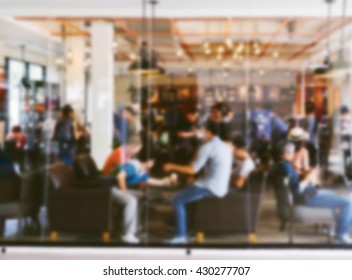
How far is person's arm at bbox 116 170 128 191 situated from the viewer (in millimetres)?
6802

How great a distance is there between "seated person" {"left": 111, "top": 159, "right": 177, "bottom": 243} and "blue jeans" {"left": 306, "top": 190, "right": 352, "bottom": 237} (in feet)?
5.95

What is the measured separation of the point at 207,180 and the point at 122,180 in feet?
3.48

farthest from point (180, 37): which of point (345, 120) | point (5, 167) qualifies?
point (5, 167)

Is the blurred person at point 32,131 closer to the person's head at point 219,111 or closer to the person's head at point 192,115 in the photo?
the person's head at point 192,115

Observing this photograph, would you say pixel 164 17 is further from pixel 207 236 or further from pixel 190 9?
pixel 207 236

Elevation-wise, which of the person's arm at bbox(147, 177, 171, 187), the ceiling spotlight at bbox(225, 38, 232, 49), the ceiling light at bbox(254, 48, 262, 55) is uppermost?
the ceiling spotlight at bbox(225, 38, 232, 49)

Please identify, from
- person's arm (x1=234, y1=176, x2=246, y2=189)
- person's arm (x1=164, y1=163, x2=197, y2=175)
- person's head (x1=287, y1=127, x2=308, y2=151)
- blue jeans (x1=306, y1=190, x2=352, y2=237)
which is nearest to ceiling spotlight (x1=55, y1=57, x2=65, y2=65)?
person's arm (x1=164, y1=163, x2=197, y2=175)

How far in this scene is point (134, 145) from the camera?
7832 millimetres

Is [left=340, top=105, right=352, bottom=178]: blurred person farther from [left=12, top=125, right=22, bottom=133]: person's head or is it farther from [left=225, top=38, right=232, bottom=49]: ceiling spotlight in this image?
[left=12, top=125, right=22, bottom=133]: person's head

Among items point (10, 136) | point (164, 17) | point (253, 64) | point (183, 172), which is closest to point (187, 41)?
point (164, 17)

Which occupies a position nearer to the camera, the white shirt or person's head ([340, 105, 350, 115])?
the white shirt

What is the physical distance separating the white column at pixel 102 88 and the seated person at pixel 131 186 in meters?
0.93

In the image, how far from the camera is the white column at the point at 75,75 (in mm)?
8164

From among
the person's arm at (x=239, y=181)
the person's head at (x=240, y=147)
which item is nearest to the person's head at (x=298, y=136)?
the person's head at (x=240, y=147)
